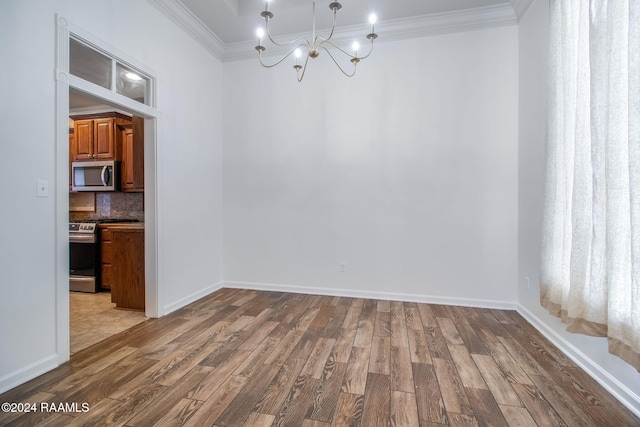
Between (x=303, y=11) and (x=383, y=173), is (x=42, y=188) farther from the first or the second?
(x=383, y=173)

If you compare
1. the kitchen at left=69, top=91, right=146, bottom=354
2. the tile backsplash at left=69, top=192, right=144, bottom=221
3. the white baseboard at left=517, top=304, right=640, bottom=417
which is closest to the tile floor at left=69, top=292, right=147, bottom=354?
the kitchen at left=69, top=91, right=146, bottom=354

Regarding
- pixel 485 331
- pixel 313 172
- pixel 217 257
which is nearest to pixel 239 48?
pixel 313 172

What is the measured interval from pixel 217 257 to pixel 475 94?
391 centimetres

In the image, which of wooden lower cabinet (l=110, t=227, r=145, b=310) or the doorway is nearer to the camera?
the doorway

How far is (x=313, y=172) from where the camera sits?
3848 millimetres

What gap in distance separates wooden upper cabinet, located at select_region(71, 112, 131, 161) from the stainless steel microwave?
0.35 ft

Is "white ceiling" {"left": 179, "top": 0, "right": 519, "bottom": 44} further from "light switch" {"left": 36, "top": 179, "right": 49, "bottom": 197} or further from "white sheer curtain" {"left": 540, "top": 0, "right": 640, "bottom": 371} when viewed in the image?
"light switch" {"left": 36, "top": 179, "right": 49, "bottom": 197}

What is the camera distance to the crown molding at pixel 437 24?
3.24m

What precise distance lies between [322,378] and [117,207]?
469 cm

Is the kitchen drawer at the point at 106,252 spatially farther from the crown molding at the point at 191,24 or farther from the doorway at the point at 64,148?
the crown molding at the point at 191,24

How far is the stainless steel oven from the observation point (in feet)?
13.3

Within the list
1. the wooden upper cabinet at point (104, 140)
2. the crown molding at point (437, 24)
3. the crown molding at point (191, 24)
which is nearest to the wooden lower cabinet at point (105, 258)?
the wooden upper cabinet at point (104, 140)

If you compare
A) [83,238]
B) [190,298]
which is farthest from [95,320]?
[83,238]

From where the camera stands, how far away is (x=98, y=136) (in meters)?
4.47
